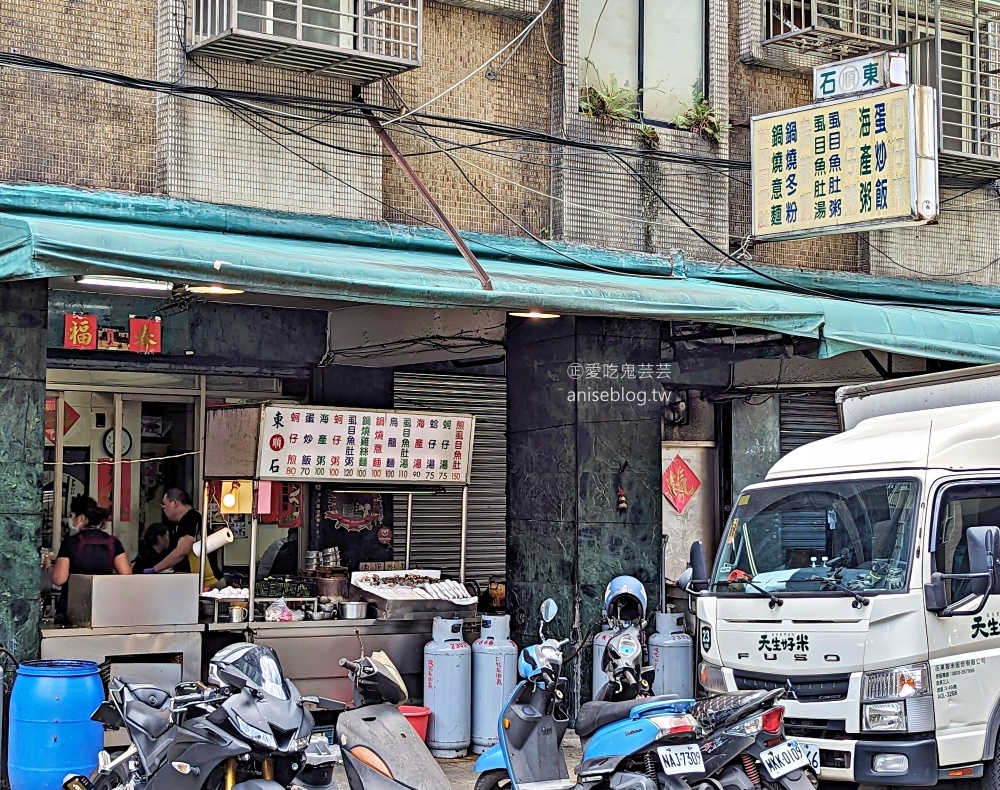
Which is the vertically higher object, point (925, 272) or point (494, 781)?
point (925, 272)

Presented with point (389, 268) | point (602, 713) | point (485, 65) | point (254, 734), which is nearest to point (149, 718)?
point (254, 734)

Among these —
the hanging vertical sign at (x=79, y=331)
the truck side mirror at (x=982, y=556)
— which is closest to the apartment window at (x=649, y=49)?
the hanging vertical sign at (x=79, y=331)

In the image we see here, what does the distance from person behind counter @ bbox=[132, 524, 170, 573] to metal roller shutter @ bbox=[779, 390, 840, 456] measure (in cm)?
730

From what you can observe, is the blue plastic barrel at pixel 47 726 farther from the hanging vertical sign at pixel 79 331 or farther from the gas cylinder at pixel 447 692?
the hanging vertical sign at pixel 79 331

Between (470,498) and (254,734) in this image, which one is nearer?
(254,734)

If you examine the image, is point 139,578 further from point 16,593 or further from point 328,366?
point 328,366

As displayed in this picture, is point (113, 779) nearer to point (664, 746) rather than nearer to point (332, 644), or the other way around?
point (664, 746)

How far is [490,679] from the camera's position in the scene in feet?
38.0

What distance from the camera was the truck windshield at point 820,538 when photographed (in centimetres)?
870

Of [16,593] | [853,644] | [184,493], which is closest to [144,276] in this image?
[16,593]

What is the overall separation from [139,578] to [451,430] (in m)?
3.29

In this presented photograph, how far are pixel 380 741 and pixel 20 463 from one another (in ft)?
11.6

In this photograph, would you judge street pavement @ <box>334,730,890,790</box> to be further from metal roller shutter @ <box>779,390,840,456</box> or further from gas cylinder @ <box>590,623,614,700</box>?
metal roller shutter @ <box>779,390,840,456</box>

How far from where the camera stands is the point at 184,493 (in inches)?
490
